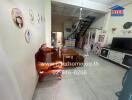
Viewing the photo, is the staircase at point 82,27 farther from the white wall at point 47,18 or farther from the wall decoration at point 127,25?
the white wall at point 47,18

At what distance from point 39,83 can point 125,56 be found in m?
3.28

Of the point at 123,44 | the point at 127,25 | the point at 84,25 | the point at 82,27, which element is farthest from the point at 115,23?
the point at 82,27

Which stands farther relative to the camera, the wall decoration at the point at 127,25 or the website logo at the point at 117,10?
the website logo at the point at 117,10

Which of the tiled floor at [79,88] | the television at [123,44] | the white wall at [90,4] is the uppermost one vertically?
the white wall at [90,4]

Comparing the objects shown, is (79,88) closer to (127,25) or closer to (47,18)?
(47,18)

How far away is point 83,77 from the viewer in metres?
2.40

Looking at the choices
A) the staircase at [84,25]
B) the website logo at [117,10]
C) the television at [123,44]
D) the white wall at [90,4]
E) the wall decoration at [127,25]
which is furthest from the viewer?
the staircase at [84,25]

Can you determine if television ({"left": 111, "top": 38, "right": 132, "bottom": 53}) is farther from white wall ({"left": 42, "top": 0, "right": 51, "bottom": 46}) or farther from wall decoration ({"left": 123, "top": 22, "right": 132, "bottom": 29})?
white wall ({"left": 42, "top": 0, "right": 51, "bottom": 46})

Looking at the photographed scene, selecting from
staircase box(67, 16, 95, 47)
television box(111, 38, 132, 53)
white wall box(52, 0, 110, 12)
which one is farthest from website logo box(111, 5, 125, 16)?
staircase box(67, 16, 95, 47)

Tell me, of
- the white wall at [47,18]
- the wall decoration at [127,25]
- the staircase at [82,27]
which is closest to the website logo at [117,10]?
the wall decoration at [127,25]

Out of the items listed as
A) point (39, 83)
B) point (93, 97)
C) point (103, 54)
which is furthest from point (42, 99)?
point (103, 54)

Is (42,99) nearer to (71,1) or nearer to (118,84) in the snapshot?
(118,84)

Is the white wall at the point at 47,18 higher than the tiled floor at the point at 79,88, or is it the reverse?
the white wall at the point at 47,18

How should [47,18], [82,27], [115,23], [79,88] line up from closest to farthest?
[79,88] → [47,18] → [115,23] → [82,27]
